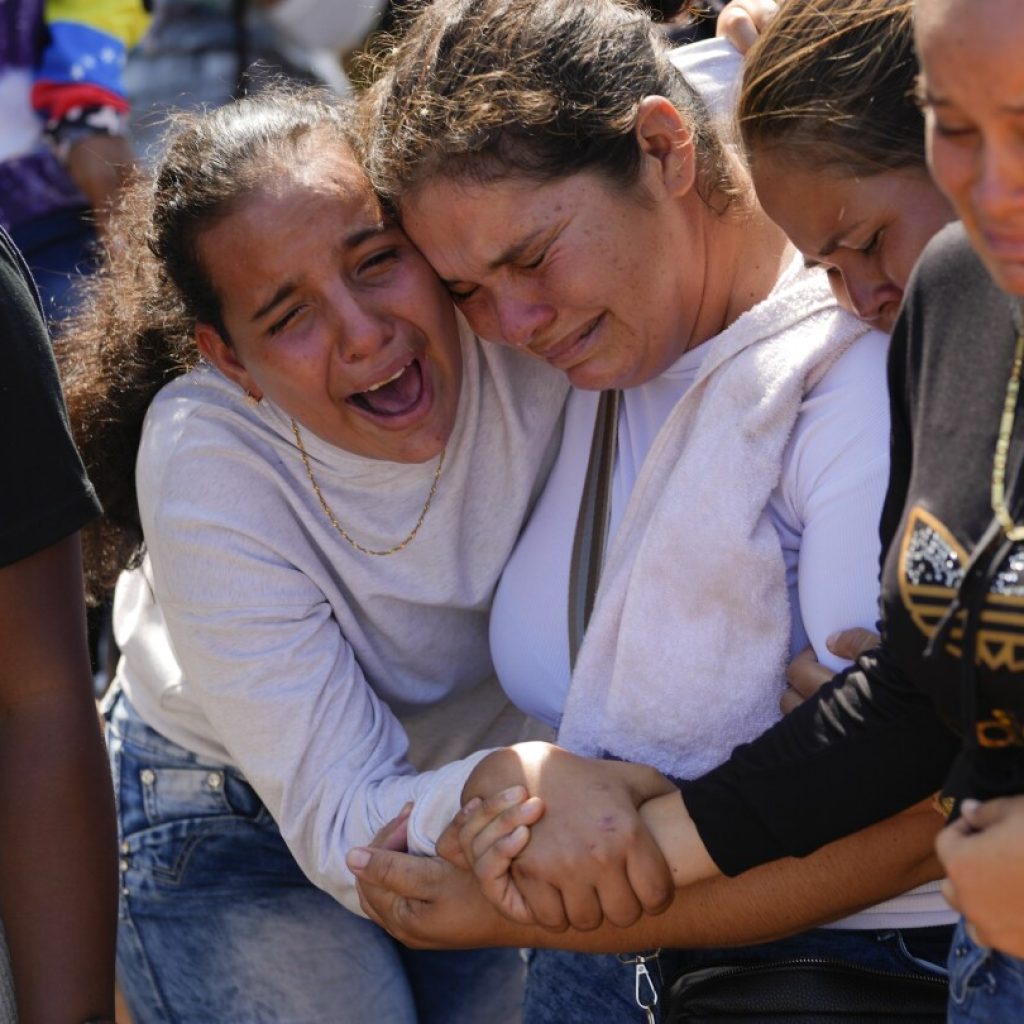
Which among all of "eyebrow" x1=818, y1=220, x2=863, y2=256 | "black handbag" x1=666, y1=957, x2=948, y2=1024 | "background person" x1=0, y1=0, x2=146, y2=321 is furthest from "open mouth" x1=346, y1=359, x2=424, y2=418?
"background person" x1=0, y1=0, x2=146, y2=321

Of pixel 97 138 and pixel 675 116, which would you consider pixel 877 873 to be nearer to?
pixel 675 116

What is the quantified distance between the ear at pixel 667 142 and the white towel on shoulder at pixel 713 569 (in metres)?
0.21

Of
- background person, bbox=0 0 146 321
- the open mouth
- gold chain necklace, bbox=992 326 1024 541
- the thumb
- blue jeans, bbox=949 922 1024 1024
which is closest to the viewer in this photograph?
gold chain necklace, bbox=992 326 1024 541

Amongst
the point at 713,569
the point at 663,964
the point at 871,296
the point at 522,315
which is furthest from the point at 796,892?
the point at 522,315

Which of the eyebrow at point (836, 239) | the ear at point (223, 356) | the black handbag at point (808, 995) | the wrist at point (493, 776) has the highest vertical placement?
the eyebrow at point (836, 239)

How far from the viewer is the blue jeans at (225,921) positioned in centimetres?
251

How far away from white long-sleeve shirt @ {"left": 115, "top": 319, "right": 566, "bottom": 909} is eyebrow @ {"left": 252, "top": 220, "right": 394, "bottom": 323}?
19 centimetres

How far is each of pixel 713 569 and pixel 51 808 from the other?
2.85ft

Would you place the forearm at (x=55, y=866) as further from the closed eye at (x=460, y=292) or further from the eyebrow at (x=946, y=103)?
the eyebrow at (x=946, y=103)

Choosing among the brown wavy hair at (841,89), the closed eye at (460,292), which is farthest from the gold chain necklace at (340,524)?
the brown wavy hair at (841,89)

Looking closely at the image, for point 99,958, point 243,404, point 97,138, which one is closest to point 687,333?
point 243,404

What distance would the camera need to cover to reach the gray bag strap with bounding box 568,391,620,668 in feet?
7.23

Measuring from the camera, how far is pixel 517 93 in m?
2.04

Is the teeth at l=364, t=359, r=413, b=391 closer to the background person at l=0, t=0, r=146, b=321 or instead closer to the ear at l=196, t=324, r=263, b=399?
the ear at l=196, t=324, r=263, b=399
